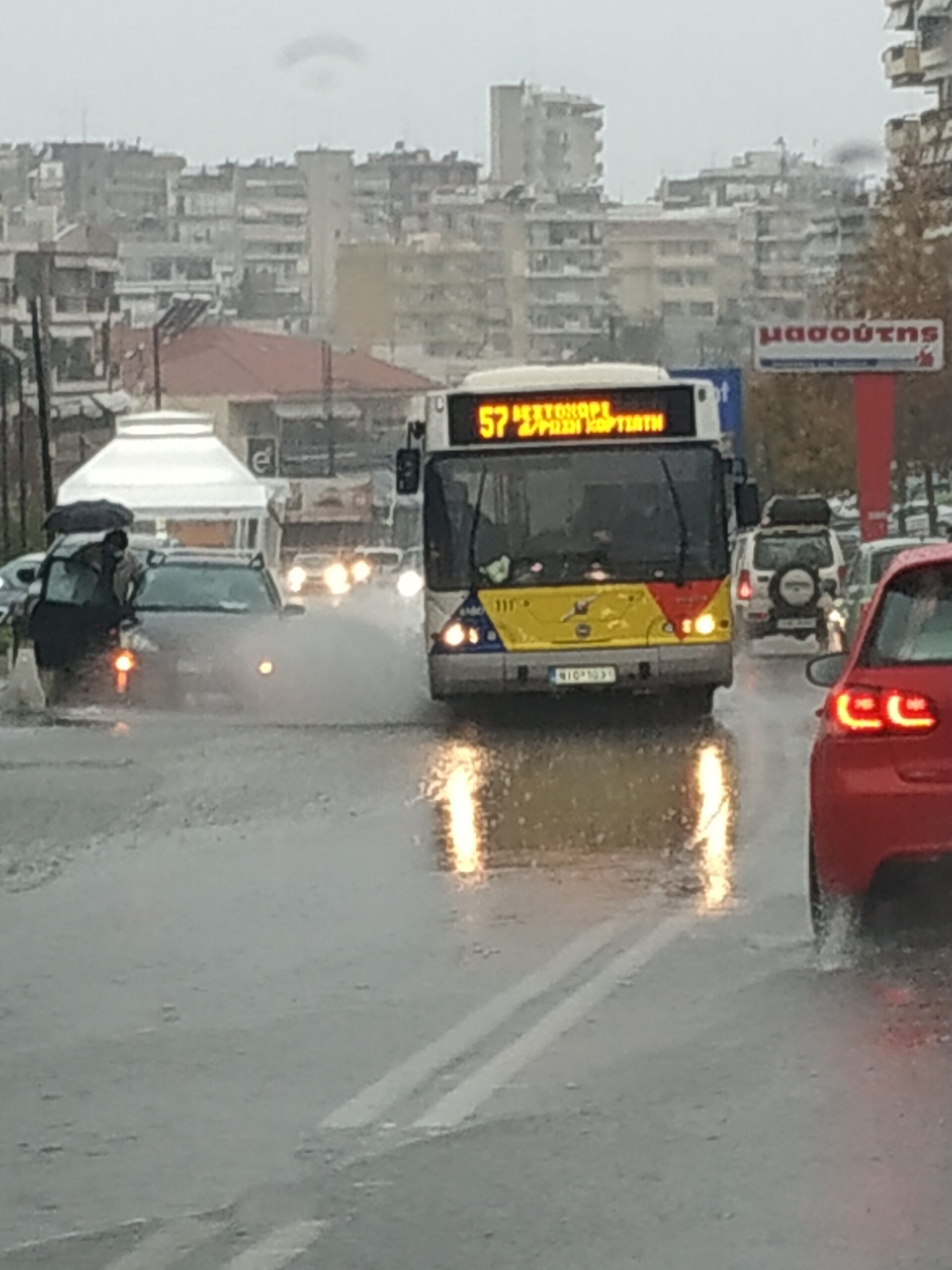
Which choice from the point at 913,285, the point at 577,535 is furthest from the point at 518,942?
the point at 913,285

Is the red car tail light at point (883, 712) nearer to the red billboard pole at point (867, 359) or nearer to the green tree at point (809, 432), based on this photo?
the red billboard pole at point (867, 359)

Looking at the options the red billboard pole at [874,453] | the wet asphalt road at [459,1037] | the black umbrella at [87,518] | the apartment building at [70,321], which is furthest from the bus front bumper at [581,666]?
the apartment building at [70,321]

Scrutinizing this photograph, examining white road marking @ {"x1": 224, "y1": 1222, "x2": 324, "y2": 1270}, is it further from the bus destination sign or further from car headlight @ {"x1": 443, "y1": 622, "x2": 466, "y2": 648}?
the bus destination sign

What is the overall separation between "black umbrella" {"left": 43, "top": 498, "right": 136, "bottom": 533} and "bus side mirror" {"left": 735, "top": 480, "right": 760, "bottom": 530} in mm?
13989

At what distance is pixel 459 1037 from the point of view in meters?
9.09

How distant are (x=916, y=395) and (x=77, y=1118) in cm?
5930

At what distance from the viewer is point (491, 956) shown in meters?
10.9

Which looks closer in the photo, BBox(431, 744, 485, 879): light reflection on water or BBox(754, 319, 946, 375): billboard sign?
BBox(431, 744, 485, 879): light reflection on water

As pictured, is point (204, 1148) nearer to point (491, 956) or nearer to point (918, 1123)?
point (918, 1123)

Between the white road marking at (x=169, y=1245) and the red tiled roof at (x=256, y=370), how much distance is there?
10502cm

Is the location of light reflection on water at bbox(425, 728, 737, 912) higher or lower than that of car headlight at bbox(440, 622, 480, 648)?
lower

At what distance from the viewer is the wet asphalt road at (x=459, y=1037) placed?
665 centimetres

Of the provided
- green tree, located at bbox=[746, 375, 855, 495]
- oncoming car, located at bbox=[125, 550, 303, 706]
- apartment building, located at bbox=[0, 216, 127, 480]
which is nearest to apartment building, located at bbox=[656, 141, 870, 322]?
apartment building, located at bbox=[0, 216, 127, 480]

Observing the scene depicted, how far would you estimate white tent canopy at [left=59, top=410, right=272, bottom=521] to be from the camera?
4788 cm
